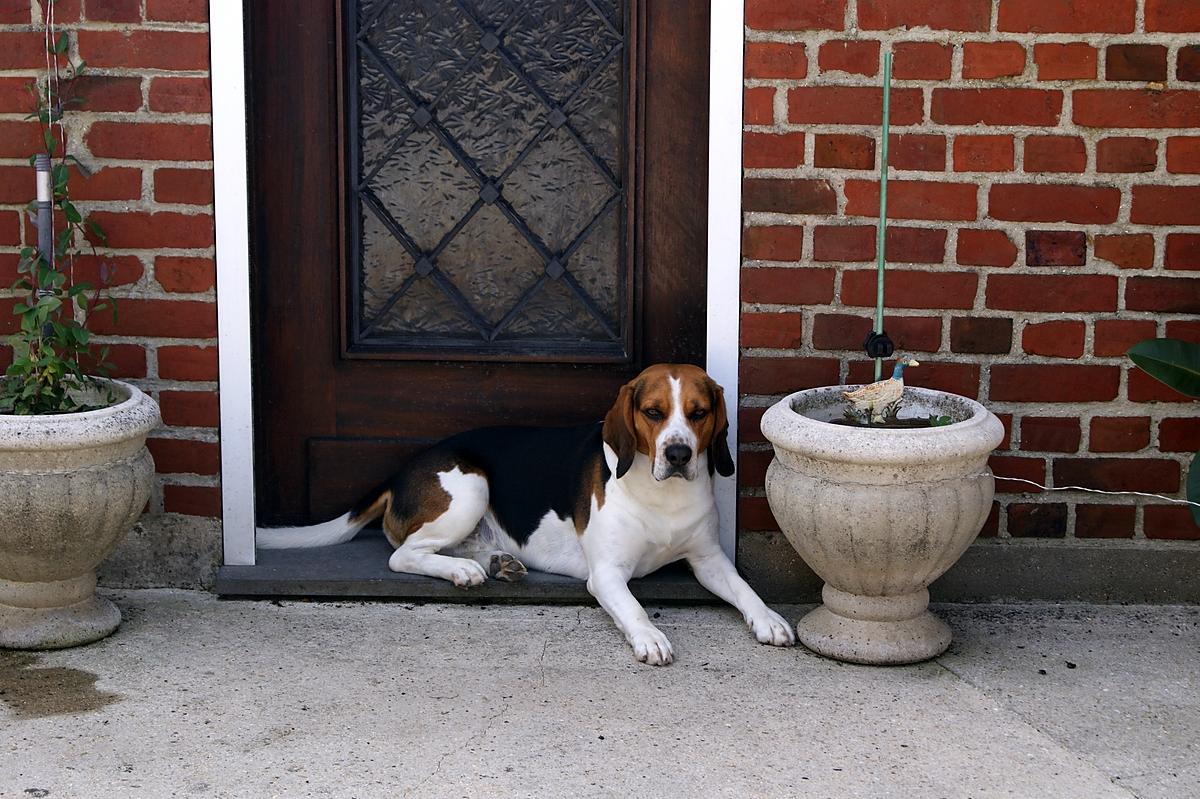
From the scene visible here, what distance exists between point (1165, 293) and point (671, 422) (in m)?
1.54

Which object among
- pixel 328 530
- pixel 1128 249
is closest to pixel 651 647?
pixel 328 530

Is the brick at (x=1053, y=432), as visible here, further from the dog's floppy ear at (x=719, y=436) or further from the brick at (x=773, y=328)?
the dog's floppy ear at (x=719, y=436)

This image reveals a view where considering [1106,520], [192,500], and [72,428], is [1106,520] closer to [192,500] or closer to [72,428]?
[192,500]

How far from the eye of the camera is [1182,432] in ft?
13.9

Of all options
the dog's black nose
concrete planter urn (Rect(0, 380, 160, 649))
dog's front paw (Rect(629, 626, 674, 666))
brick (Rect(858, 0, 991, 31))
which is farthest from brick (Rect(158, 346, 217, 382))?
brick (Rect(858, 0, 991, 31))

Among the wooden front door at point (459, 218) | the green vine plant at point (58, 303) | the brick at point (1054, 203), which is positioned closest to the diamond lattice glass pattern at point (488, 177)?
the wooden front door at point (459, 218)

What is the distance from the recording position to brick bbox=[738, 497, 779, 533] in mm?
4348

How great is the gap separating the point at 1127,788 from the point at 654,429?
1.55 m

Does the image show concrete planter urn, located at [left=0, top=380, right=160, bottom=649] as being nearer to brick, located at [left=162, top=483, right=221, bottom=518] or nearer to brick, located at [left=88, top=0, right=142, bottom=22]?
brick, located at [left=162, top=483, right=221, bottom=518]

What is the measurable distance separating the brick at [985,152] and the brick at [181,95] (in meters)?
2.22

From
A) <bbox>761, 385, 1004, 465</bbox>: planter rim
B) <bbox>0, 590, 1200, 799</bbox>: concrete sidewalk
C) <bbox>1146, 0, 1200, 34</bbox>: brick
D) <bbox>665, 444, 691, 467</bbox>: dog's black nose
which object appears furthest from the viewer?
<bbox>1146, 0, 1200, 34</bbox>: brick

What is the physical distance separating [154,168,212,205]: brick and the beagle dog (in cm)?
105

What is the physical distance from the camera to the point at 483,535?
4586 millimetres

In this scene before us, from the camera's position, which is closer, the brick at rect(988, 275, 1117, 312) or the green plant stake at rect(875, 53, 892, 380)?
the green plant stake at rect(875, 53, 892, 380)
